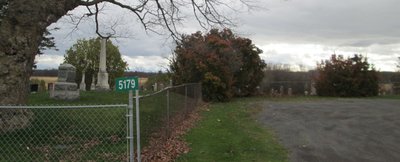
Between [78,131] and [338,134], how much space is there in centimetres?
650

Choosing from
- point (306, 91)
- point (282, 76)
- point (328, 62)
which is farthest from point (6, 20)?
point (282, 76)

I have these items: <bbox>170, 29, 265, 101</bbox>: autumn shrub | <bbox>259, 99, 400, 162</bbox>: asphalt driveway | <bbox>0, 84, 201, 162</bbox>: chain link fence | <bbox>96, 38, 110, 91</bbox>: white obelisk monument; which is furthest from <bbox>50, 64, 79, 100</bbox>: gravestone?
<bbox>259, 99, 400, 162</bbox>: asphalt driveway

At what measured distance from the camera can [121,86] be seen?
748cm

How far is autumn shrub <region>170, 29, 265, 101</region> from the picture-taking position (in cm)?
2727

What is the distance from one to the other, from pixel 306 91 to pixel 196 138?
28845mm

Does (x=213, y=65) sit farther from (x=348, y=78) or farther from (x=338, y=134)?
(x=338, y=134)

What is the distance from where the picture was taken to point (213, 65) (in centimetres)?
2747

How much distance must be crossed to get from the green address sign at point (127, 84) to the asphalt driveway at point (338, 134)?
3919 mm

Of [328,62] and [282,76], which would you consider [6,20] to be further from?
[282,76]

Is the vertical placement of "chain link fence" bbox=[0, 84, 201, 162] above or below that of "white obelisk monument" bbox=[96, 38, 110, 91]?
below

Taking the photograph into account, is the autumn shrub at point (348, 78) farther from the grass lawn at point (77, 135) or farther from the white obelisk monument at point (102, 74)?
the grass lawn at point (77, 135)

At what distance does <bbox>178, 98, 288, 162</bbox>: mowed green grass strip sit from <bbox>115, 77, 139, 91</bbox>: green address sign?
9.24ft

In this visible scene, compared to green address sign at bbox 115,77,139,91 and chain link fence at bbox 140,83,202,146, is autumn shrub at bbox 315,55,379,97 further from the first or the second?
green address sign at bbox 115,77,139,91

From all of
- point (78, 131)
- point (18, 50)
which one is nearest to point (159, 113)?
point (78, 131)
